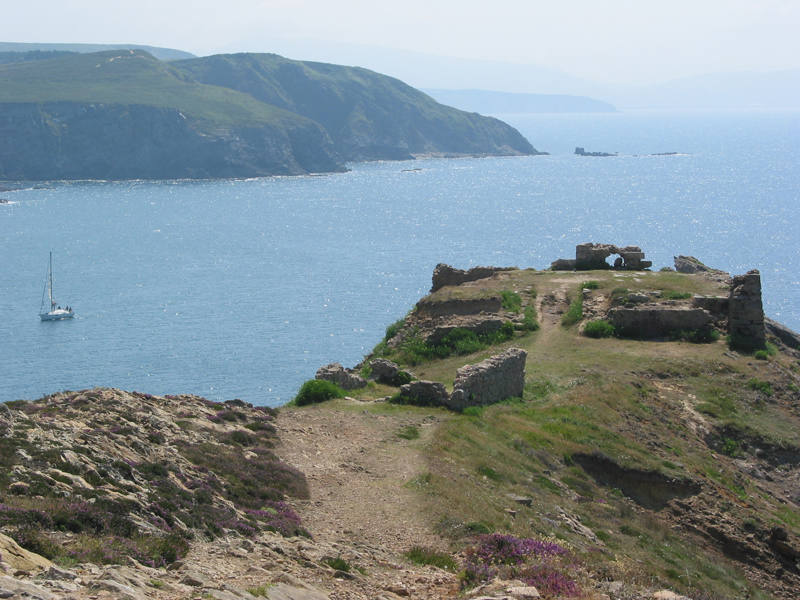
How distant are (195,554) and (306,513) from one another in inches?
202

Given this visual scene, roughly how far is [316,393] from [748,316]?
20639mm

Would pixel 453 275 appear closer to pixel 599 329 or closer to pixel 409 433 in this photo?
pixel 599 329

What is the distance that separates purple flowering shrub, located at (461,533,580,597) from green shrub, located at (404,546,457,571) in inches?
12.6

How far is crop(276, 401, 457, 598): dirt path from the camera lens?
56.1ft

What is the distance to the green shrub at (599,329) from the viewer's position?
41656 millimetres

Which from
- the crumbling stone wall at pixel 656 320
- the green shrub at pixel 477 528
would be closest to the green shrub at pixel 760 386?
the crumbling stone wall at pixel 656 320

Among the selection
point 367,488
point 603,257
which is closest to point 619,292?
point 603,257

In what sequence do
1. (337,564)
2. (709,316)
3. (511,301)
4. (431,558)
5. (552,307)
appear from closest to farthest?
(337,564) < (431,558) < (709,316) < (511,301) < (552,307)

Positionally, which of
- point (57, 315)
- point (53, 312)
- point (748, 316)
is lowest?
point (57, 315)

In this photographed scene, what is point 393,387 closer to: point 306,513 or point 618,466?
point 618,466

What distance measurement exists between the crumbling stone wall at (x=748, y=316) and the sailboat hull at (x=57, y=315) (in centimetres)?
8702

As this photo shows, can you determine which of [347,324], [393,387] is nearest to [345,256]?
[347,324]

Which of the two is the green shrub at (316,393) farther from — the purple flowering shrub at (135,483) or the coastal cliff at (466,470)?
the purple flowering shrub at (135,483)

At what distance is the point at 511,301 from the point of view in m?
44.8
